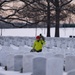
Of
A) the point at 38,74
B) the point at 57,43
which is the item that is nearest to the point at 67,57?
the point at 38,74

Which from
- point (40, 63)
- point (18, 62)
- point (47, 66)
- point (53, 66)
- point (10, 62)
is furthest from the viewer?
point (10, 62)

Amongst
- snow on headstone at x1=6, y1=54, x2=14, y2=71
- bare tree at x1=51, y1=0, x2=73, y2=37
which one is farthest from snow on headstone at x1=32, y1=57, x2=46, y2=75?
bare tree at x1=51, y1=0, x2=73, y2=37

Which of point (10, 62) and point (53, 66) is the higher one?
point (53, 66)

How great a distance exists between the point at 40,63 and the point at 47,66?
0.63 m

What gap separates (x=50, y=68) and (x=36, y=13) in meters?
26.8

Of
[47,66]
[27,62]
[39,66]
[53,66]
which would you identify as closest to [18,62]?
[27,62]

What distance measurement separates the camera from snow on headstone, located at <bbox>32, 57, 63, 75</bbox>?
998 centimetres

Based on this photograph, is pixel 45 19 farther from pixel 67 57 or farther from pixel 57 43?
pixel 67 57

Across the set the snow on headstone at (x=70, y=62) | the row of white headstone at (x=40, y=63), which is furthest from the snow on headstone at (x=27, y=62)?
the snow on headstone at (x=70, y=62)

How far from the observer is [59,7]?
33.7 metres

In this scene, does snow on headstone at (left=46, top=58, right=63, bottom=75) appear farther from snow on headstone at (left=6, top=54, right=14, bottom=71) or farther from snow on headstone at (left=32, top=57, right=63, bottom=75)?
snow on headstone at (left=6, top=54, right=14, bottom=71)

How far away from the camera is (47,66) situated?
33.2 ft

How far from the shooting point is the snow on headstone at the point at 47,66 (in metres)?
9.98

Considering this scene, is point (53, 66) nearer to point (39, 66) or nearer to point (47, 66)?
point (47, 66)
